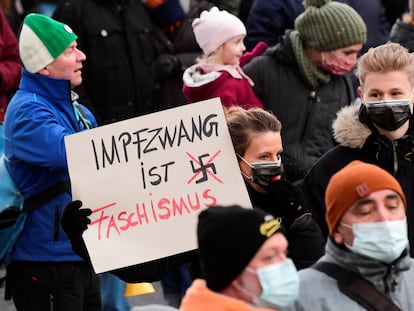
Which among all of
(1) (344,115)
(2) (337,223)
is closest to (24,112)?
(1) (344,115)

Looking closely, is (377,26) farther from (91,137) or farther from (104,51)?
(91,137)

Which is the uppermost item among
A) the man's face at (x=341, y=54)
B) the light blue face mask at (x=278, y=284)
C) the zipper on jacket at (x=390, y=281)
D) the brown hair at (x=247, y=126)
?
the light blue face mask at (x=278, y=284)

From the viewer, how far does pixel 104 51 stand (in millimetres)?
9648

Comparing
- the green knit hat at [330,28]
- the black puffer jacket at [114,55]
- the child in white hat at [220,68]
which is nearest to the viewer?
the child in white hat at [220,68]

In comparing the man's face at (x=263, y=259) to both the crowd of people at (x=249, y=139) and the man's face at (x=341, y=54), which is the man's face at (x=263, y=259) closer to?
the crowd of people at (x=249, y=139)

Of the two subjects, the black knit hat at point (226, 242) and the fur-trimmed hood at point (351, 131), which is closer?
the black knit hat at point (226, 242)

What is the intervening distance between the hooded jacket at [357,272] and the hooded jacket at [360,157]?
1.21 metres

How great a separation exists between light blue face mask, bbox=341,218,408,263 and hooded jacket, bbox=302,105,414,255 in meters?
1.27

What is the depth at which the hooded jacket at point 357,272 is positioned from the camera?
5164 mm

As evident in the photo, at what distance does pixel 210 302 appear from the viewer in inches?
176

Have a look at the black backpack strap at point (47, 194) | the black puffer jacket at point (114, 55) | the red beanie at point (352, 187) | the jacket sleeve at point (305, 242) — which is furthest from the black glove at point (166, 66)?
the red beanie at point (352, 187)

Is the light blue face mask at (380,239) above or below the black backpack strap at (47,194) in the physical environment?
above

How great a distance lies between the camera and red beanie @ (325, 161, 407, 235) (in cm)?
521

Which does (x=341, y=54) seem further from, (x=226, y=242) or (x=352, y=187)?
(x=226, y=242)
